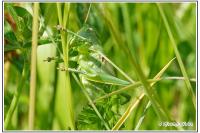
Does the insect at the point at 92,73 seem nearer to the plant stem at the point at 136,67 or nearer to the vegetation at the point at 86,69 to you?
the vegetation at the point at 86,69

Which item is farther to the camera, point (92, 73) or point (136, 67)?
point (92, 73)

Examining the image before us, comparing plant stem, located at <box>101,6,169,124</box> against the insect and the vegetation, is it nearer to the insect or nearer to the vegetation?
the vegetation

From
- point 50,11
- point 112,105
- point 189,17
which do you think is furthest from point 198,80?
point 189,17

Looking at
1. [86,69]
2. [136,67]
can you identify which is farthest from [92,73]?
[136,67]

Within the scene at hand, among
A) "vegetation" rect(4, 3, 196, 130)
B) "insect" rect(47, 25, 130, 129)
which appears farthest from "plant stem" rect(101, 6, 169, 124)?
"insect" rect(47, 25, 130, 129)

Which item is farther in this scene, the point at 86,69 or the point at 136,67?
the point at 86,69

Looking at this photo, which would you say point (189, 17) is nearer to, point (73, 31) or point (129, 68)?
point (129, 68)

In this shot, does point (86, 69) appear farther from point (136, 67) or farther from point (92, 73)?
point (136, 67)
